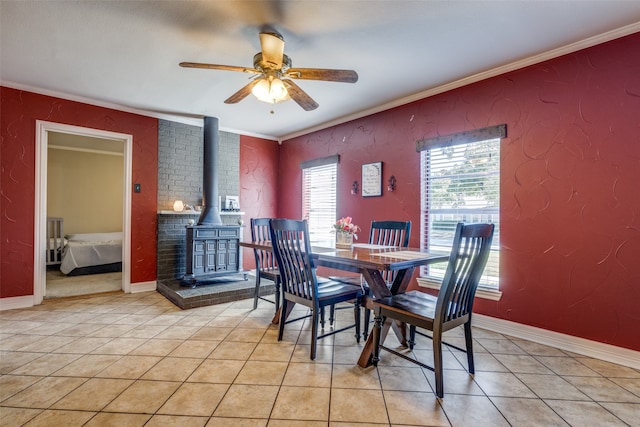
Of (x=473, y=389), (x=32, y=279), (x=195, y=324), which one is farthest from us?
(x=32, y=279)

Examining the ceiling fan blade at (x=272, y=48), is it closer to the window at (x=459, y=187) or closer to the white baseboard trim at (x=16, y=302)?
the window at (x=459, y=187)

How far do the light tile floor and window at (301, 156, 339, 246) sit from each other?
7.15 ft

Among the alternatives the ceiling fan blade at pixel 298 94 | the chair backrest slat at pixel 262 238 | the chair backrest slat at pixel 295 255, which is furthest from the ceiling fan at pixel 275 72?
Result: the chair backrest slat at pixel 262 238

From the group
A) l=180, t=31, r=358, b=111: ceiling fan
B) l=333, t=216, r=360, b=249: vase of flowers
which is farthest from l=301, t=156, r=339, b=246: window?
l=180, t=31, r=358, b=111: ceiling fan

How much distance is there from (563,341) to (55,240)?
7205mm

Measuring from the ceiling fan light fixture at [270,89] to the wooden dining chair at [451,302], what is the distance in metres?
1.66

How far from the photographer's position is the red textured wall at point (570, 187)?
7.40 ft

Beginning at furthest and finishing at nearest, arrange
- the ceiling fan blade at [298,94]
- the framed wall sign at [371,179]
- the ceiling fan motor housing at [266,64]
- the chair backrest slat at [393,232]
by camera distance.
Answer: the framed wall sign at [371,179], the chair backrest slat at [393,232], the ceiling fan blade at [298,94], the ceiling fan motor housing at [266,64]

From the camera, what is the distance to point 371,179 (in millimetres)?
4035

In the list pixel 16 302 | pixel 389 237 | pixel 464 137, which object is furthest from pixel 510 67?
pixel 16 302

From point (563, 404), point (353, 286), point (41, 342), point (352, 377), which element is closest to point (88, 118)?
point (41, 342)

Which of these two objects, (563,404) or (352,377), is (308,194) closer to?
(352,377)

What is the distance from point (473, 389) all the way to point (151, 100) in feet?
14.2

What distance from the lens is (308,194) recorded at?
512 centimetres
